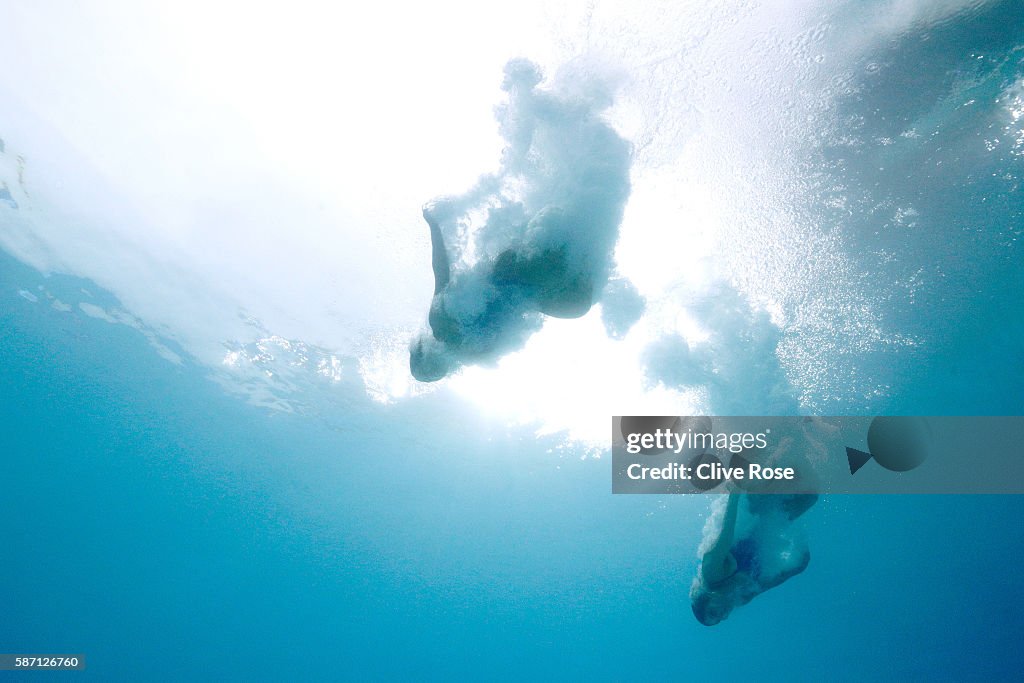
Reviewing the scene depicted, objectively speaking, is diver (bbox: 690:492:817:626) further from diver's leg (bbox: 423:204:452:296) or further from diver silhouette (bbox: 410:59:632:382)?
diver's leg (bbox: 423:204:452:296)

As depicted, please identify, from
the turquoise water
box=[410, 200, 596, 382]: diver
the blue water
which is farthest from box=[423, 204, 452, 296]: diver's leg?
the blue water

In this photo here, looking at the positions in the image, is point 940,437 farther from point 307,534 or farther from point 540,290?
point 307,534

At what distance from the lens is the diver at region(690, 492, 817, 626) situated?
28.6ft

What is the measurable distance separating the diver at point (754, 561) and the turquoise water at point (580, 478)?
3.88 metres

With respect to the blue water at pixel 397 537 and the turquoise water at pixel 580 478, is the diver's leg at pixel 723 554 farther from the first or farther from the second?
the blue water at pixel 397 537

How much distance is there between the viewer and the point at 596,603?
57.9m

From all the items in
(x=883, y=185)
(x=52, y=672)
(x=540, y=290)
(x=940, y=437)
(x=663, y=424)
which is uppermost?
A: (x=940, y=437)

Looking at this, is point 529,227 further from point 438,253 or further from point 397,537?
point 397,537

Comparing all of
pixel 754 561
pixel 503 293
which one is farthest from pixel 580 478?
pixel 503 293

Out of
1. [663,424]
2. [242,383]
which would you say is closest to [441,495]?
[242,383]

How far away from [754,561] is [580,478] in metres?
18.1

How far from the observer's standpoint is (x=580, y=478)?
26.9 metres

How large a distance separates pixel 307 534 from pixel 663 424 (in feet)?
143

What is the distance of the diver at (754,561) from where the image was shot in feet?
28.6
